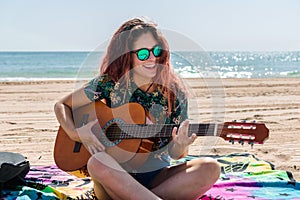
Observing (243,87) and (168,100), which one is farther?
(243,87)

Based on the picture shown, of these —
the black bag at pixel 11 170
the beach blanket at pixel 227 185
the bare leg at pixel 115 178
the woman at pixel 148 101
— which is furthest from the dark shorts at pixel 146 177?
the black bag at pixel 11 170

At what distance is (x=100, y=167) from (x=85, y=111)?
452mm

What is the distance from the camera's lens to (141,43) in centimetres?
301

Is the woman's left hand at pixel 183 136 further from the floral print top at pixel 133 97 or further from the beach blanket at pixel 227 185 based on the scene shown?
the beach blanket at pixel 227 185

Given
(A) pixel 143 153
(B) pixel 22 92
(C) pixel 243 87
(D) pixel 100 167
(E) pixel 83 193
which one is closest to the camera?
(D) pixel 100 167

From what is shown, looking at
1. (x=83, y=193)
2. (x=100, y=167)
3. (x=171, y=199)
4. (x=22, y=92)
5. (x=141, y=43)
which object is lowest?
(x=22, y=92)

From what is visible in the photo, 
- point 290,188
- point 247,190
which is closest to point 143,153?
point 247,190

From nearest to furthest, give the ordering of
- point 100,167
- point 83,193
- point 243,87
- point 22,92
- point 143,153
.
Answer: point 100,167 → point 143,153 → point 83,193 → point 22,92 → point 243,87

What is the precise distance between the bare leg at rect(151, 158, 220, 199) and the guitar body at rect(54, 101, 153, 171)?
0.20m

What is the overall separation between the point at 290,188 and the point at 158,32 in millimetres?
1453

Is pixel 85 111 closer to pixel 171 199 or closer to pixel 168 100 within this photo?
pixel 168 100

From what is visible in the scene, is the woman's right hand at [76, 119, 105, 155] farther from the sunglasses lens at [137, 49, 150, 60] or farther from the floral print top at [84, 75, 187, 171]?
the sunglasses lens at [137, 49, 150, 60]

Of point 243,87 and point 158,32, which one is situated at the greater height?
point 158,32

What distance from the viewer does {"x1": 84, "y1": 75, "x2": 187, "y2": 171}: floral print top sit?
3.02 metres
